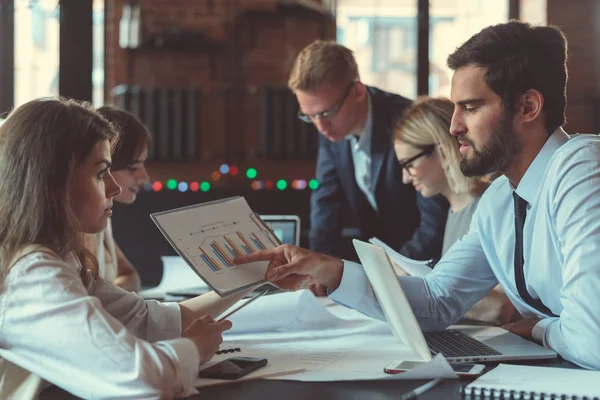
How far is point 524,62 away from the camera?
5.07ft

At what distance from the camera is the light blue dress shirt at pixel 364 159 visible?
9.60 ft

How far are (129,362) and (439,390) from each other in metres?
0.43

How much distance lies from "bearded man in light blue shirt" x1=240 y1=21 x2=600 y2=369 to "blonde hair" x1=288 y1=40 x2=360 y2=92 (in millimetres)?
1226

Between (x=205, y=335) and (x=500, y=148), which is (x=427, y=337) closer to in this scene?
(x=500, y=148)

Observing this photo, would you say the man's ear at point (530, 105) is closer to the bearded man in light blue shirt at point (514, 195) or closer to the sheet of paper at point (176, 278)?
the bearded man in light blue shirt at point (514, 195)

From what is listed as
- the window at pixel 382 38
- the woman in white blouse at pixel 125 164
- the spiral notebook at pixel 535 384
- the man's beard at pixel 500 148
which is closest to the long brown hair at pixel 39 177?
the spiral notebook at pixel 535 384

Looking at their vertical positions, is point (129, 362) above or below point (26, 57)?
below

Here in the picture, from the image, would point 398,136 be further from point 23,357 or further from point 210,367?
point 23,357

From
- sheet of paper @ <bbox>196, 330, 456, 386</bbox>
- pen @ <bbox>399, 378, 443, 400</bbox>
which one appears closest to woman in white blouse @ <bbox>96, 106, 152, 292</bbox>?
sheet of paper @ <bbox>196, 330, 456, 386</bbox>

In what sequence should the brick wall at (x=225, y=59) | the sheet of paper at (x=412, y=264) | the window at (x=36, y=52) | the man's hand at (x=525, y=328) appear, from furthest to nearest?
the brick wall at (x=225, y=59)
the window at (x=36, y=52)
the sheet of paper at (x=412, y=264)
the man's hand at (x=525, y=328)

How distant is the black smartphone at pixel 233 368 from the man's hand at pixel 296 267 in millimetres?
209

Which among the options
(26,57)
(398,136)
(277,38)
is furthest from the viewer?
(277,38)

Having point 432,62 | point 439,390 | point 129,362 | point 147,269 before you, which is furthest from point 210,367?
point 432,62

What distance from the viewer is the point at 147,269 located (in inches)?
152
